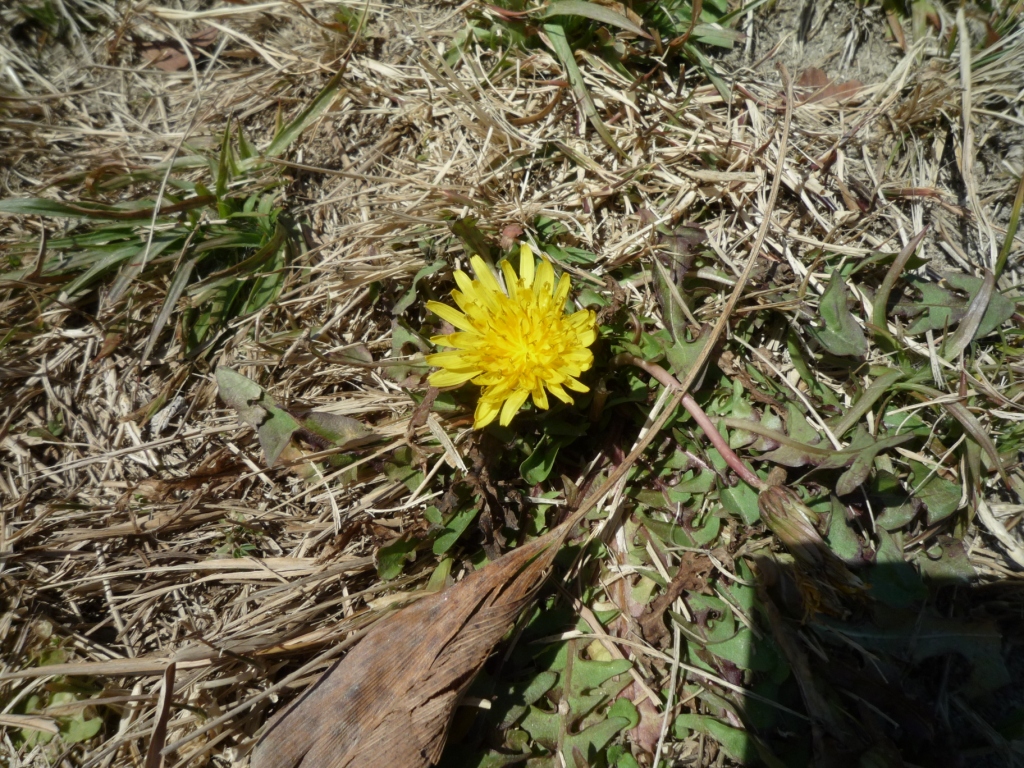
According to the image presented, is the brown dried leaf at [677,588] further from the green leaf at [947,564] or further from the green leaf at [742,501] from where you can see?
the green leaf at [947,564]

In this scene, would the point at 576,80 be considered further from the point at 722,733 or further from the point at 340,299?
the point at 722,733

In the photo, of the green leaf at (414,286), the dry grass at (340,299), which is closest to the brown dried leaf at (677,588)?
the dry grass at (340,299)

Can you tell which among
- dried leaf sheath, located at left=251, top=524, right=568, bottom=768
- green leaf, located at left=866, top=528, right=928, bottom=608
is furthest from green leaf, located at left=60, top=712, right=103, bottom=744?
green leaf, located at left=866, top=528, right=928, bottom=608

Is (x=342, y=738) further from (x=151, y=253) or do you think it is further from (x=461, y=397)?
(x=151, y=253)

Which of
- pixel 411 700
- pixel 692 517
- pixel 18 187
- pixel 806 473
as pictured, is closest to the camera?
pixel 411 700

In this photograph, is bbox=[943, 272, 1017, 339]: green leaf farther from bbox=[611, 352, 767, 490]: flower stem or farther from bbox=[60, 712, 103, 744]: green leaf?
bbox=[60, 712, 103, 744]: green leaf

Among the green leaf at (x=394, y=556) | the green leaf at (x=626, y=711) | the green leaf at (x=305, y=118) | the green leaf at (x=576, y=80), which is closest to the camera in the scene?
the green leaf at (x=626, y=711)

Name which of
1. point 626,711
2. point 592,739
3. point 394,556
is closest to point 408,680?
point 394,556

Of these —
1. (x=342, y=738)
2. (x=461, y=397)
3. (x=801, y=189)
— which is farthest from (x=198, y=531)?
(x=801, y=189)
